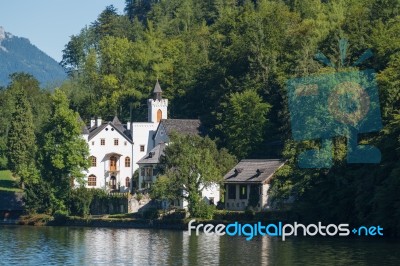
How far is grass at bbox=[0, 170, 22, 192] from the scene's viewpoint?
10019 cm

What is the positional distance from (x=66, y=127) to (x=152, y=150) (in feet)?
32.0

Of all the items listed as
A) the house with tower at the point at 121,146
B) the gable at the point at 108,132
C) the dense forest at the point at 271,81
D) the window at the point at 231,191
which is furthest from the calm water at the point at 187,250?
the gable at the point at 108,132

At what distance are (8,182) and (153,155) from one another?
2064cm

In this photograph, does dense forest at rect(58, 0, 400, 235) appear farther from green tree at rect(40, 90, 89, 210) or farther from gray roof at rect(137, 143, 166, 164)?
green tree at rect(40, 90, 89, 210)

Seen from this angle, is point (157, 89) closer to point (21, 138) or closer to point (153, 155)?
point (153, 155)

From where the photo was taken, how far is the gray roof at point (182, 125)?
96.9 m

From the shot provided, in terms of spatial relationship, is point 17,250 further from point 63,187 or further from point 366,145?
point 63,187

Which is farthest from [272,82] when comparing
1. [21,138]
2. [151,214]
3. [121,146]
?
[21,138]

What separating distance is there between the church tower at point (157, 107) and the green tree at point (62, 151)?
553 inches

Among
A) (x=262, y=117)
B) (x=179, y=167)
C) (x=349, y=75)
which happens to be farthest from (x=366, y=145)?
(x=262, y=117)

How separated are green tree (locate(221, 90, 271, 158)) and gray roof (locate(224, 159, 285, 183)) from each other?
711 centimetres

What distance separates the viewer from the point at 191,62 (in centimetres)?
11438

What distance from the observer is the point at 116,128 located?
101312mm

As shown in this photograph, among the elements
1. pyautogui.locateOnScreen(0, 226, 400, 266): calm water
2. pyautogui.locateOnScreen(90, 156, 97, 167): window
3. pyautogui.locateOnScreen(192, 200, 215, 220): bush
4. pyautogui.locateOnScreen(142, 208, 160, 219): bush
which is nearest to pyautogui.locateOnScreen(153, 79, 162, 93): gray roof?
pyautogui.locateOnScreen(90, 156, 97, 167): window
